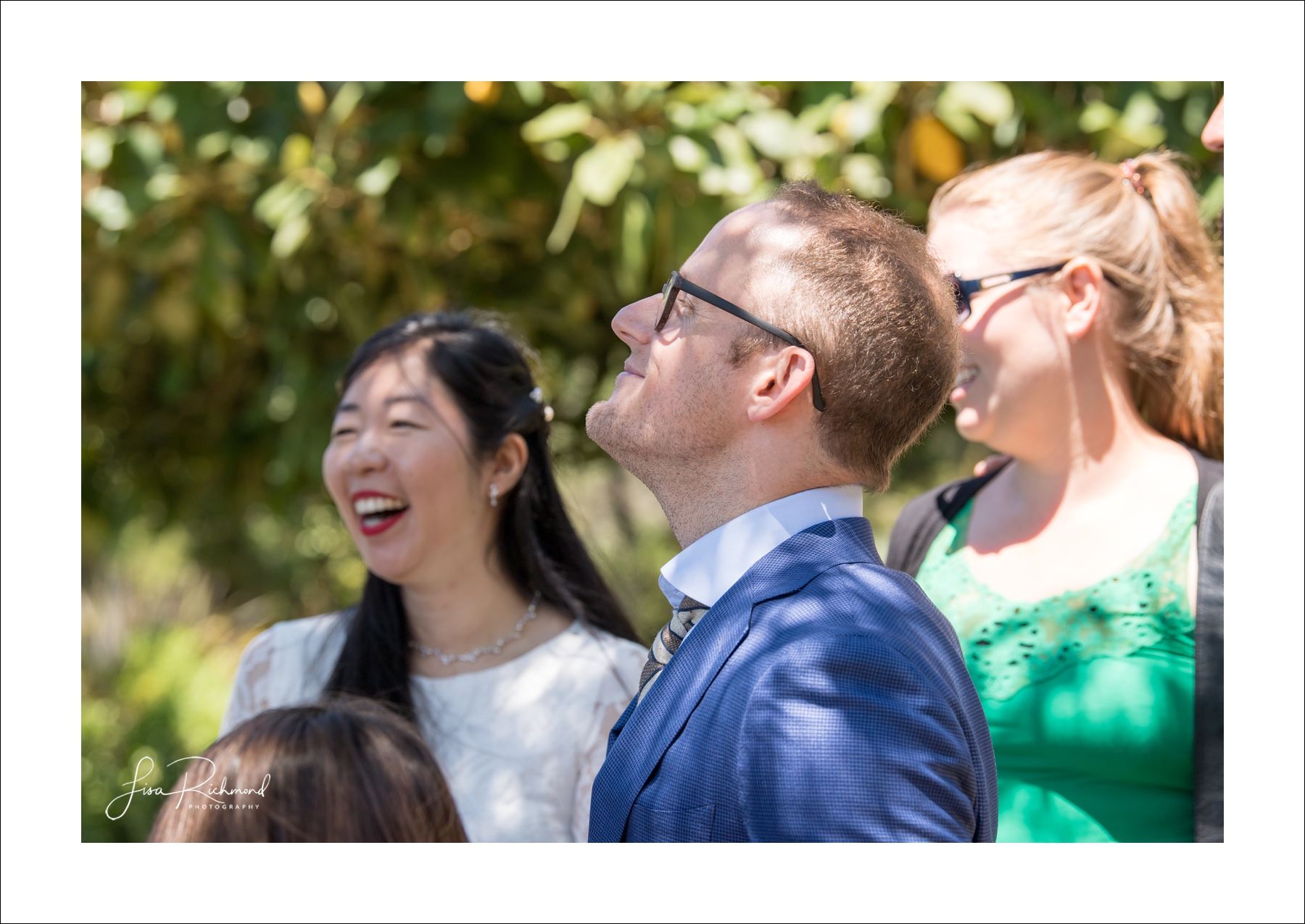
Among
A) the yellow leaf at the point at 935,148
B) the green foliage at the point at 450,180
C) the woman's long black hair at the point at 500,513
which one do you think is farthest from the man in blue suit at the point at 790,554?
the yellow leaf at the point at 935,148

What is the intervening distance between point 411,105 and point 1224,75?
1.94 metres

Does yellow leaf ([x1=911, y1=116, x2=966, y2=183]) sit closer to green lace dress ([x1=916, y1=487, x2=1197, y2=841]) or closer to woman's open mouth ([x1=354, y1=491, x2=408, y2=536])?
green lace dress ([x1=916, y1=487, x2=1197, y2=841])

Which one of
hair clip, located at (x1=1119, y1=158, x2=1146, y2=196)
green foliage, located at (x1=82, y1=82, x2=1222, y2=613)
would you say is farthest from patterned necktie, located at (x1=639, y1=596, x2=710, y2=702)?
green foliage, located at (x1=82, y1=82, x2=1222, y2=613)

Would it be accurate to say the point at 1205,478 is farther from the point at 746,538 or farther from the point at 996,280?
the point at 746,538

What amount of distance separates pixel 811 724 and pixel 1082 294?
128 cm

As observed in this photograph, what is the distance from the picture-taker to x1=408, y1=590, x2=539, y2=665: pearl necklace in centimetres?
218

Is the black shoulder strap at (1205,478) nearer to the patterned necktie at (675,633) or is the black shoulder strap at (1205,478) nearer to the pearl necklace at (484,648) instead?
the patterned necktie at (675,633)

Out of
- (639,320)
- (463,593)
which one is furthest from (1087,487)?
(463,593)

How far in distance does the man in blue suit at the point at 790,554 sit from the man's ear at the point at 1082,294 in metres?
0.71

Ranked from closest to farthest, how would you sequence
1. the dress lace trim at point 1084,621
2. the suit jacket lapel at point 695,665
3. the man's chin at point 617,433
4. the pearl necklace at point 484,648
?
the suit jacket lapel at point 695,665, the man's chin at point 617,433, the dress lace trim at point 1084,621, the pearl necklace at point 484,648

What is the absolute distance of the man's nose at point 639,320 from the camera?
1.44 m

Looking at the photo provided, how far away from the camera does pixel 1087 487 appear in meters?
2.02

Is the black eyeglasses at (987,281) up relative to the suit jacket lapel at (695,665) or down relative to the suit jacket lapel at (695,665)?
up

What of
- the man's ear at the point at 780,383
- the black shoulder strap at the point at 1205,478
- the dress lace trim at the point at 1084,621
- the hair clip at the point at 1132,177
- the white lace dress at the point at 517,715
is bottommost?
the white lace dress at the point at 517,715
